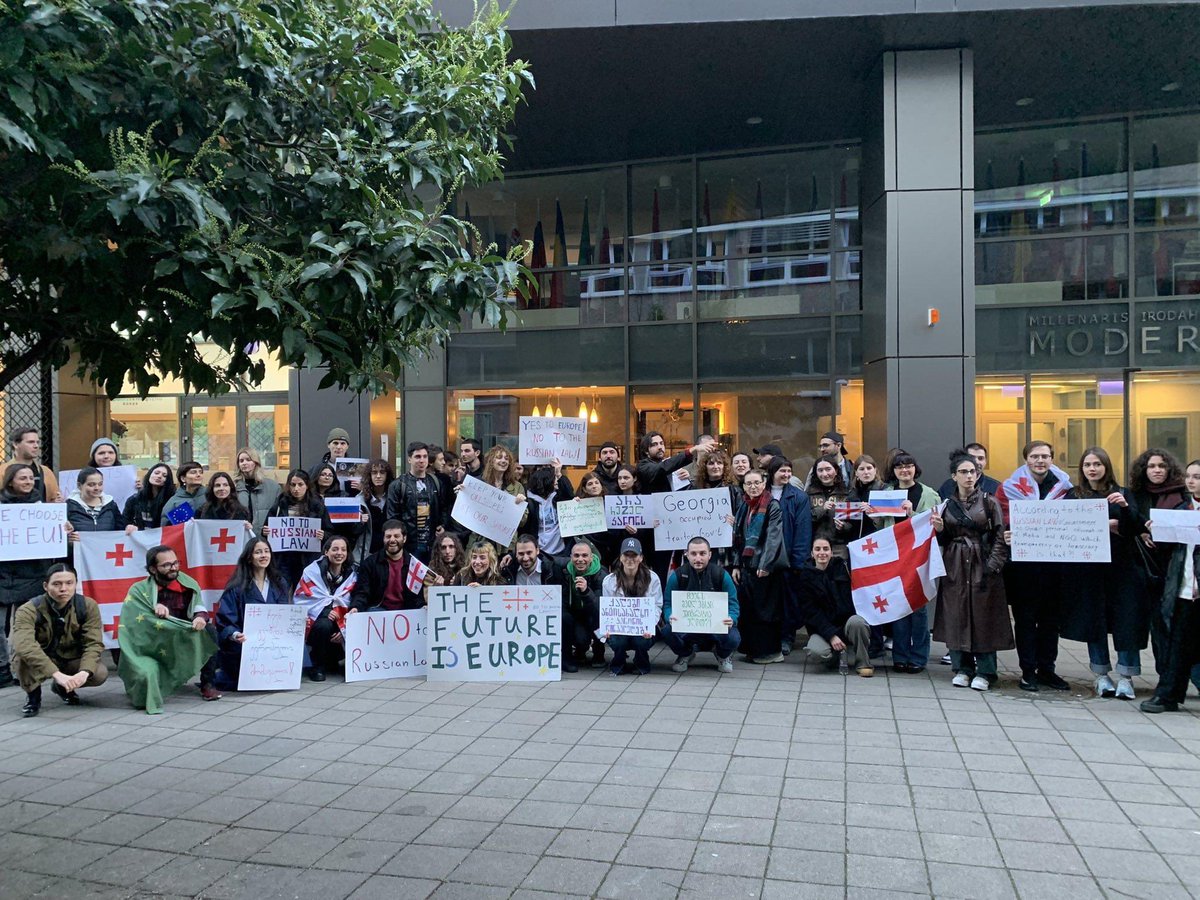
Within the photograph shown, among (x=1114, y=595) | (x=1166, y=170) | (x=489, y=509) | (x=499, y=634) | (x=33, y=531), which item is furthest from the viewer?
(x=1166, y=170)

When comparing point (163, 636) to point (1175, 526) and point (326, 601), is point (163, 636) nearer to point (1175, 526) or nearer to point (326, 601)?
point (326, 601)

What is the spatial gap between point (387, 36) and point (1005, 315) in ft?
35.6

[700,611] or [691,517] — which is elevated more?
[691,517]

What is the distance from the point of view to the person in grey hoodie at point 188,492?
938 cm

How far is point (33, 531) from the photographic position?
8211mm

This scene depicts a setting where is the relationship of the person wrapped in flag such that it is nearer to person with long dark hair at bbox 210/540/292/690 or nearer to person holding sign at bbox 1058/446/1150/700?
person with long dark hair at bbox 210/540/292/690

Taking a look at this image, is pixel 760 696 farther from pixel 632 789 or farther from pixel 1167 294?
pixel 1167 294

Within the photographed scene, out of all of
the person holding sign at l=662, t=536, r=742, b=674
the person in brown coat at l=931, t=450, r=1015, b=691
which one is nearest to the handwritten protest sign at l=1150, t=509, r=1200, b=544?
the person in brown coat at l=931, t=450, r=1015, b=691

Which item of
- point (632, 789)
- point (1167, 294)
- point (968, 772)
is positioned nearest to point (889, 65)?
point (1167, 294)

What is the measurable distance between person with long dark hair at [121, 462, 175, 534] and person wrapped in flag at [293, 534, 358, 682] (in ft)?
6.38

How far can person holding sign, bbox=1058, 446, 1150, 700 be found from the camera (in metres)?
7.51

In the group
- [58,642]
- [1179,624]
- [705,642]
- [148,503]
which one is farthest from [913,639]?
[148,503]

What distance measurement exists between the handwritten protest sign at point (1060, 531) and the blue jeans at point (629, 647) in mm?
3217

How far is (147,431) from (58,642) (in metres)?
10.5
